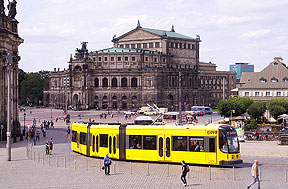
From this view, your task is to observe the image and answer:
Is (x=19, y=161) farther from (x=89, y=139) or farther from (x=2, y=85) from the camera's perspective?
(x=2, y=85)

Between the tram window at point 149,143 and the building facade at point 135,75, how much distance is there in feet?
370

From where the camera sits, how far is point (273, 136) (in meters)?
58.9

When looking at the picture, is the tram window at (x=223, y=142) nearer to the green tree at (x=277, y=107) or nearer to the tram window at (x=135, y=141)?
the tram window at (x=135, y=141)

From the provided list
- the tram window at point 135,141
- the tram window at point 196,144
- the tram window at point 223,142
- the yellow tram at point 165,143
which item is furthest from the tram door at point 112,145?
the tram window at point 223,142

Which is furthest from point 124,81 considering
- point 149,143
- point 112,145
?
point 149,143

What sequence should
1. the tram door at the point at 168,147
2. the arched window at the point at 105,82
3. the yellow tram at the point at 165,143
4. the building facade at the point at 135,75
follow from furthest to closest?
1. the arched window at the point at 105,82
2. the building facade at the point at 135,75
3. the tram door at the point at 168,147
4. the yellow tram at the point at 165,143

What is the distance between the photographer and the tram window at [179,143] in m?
35.9

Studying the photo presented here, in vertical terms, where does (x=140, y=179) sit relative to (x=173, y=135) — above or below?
below

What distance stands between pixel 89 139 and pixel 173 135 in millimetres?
8330

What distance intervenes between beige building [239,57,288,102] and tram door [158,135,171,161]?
6291 centimetres

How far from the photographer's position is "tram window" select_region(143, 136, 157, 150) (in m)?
37.2

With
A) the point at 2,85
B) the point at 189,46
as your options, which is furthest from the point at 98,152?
the point at 189,46

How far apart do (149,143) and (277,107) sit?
150 ft

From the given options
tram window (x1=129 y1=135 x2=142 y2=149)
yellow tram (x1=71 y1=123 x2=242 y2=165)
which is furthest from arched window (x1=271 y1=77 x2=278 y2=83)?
tram window (x1=129 y1=135 x2=142 y2=149)
